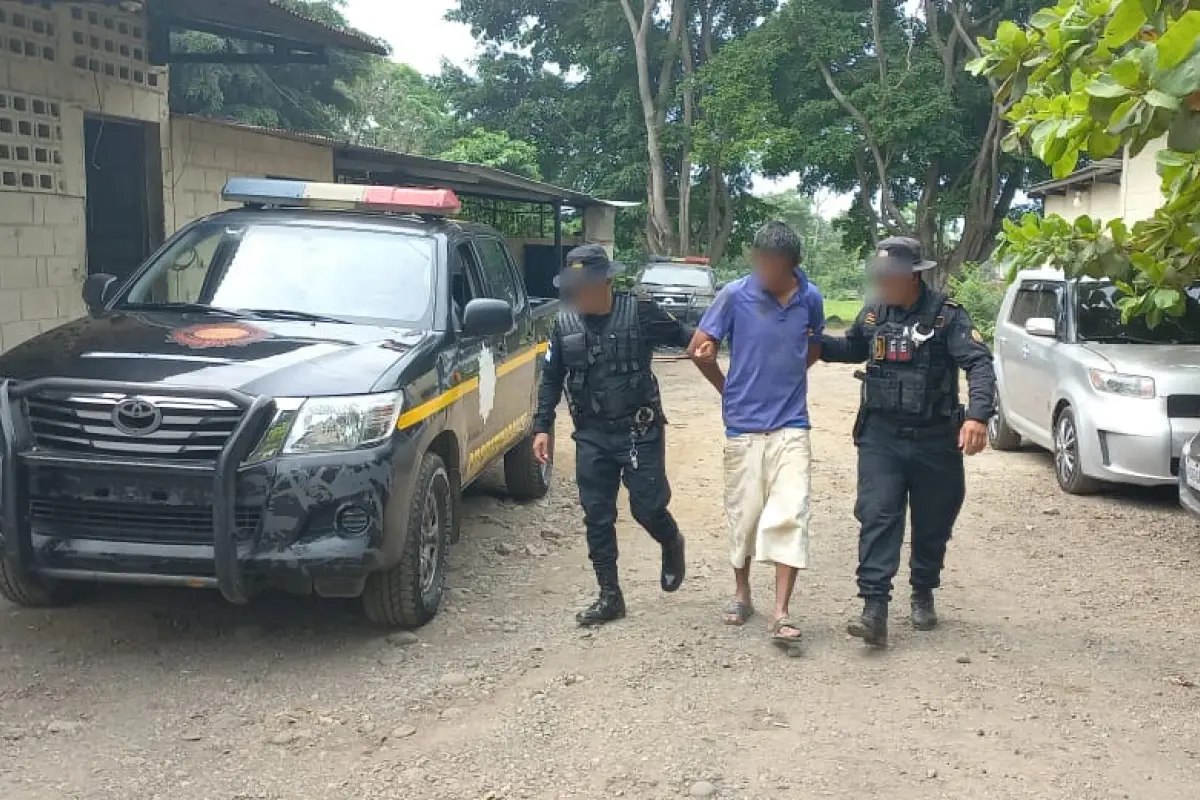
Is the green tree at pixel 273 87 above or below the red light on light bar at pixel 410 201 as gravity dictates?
above

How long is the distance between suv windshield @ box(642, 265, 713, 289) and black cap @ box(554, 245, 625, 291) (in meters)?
17.7

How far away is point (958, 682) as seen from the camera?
4.57 m

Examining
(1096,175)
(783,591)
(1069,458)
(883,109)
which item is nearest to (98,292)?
(783,591)

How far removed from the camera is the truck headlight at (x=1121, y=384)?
770cm

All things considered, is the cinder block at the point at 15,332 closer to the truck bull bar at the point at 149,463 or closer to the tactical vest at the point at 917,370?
the truck bull bar at the point at 149,463

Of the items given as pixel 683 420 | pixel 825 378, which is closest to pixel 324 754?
pixel 683 420

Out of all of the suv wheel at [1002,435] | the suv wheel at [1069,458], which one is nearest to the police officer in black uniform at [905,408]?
the suv wheel at [1069,458]

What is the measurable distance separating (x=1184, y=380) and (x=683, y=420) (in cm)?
550

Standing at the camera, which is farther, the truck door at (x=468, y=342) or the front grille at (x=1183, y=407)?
the front grille at (x=1183, y=407)

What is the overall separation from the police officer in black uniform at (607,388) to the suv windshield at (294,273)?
0.84m

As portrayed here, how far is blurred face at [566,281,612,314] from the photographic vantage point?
5062 mm

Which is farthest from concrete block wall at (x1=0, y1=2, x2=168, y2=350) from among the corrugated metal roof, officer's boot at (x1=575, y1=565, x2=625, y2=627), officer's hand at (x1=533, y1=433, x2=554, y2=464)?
officer's boot at (x1=575, y1=565, x2=625, y2=627)

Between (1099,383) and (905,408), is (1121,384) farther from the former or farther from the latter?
(905,408)

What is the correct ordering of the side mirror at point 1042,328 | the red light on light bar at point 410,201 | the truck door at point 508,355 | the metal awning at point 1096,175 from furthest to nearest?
the metal awning at point 1096,175
the side mirror at point 1042,328
the truck door at point 508,355
the red light on light bar at point 410,201
